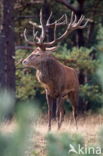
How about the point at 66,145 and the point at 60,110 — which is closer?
the point at 66,145

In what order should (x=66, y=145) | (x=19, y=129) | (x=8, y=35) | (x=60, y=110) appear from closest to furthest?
(x=19, y=129)
(x=66, y=145)
(x=60, y=110)
(x=8, y=35)

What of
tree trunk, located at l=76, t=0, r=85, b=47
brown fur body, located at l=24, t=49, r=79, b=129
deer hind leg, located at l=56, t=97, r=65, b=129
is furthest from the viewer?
tree trunk, located at l=76, t=0, r=85, b=47

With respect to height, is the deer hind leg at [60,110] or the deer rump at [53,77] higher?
the deer rump at [53,77]

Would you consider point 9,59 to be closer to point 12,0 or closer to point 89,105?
point 12,0

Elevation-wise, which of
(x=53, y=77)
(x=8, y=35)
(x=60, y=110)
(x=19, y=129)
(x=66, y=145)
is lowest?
(x=60, y=110)

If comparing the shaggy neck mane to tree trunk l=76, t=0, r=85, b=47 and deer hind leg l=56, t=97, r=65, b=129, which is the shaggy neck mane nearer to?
deer hind leg l=56, t=97, r=65, b=129

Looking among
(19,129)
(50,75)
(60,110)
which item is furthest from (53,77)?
(19,129)

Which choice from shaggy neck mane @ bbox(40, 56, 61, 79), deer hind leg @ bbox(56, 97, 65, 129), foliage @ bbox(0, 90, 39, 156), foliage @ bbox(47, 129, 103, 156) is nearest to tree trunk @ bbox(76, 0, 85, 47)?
deer hind leg @ bbox(56, 97, 65, 129)

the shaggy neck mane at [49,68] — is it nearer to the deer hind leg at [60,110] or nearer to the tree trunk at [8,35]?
the deer hind leg at [60,110]

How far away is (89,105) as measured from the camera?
23.8 metres

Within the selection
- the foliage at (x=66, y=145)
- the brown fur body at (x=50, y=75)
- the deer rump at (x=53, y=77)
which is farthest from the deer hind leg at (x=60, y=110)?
the foliage at (x=66, y=145)

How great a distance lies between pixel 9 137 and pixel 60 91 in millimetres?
9184

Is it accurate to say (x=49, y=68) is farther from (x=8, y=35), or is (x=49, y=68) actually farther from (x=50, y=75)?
(x=8, y=35)

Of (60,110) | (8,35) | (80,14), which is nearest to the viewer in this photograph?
(60,110)
